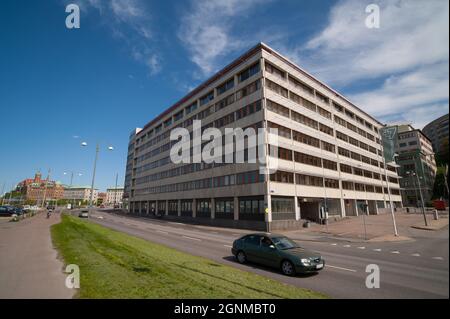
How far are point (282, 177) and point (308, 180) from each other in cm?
656

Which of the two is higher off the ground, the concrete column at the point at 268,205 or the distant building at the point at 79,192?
the distant building at the point at 79,192

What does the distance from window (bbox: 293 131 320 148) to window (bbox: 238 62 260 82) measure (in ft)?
35.4

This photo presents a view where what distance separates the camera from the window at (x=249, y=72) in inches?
1409

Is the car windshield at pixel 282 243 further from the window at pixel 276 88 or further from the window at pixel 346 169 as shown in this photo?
the window at pixel 346 169

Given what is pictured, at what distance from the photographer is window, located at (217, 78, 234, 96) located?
1596 inches

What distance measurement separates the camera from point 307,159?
3800cm

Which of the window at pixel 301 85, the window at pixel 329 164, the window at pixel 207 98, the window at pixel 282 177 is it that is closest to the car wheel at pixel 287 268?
the window at pixel 282 177

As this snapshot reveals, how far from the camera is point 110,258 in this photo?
1034 cm

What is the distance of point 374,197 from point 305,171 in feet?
100

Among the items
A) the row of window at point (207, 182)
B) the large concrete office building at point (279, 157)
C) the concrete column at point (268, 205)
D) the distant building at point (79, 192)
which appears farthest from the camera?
the distant building at point (79, 192)

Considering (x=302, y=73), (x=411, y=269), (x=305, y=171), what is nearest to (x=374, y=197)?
(x=305, y=171)

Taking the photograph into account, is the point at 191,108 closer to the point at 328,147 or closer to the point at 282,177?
the point at 282,177
